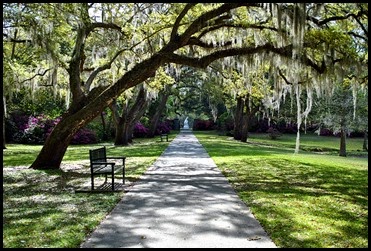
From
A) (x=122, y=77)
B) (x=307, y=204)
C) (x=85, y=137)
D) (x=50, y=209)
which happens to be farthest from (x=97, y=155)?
(x=85, y=137)

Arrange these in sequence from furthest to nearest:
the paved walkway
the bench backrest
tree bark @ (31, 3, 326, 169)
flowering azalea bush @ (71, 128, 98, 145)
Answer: flowering azalea bush @ (71, 128, 98, 145)
tree bark @ (31, 3, 326, 169)
the bench backrest
the paved walkway

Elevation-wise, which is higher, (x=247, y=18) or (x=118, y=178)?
(x=247, y=18)

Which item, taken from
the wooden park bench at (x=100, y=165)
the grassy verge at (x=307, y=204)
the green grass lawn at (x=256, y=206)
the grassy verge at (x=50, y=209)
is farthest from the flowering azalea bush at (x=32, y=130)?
the grassy verge at (x=307, y=204)

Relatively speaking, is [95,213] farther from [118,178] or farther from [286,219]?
[118,178]

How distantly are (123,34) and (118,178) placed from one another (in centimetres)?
650

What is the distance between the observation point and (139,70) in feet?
36.8

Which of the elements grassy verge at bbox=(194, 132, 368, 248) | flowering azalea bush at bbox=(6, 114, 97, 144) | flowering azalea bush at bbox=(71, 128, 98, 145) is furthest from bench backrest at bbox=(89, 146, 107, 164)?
flowering azalea bush at bbox=(71, 128, 98, 145)

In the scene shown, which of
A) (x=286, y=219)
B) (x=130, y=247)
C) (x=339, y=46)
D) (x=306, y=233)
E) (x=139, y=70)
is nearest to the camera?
(x=130, y=247)

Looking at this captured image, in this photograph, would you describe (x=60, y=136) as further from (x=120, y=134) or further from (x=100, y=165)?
(x=120, y=134)

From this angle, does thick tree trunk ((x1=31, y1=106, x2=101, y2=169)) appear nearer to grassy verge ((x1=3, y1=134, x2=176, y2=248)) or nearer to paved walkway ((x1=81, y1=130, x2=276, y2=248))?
grassy verge ((x1=3, y1=134, x2=176, y2=248))

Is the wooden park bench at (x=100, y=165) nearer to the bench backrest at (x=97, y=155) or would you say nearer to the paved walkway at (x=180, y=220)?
the bench backrest at (x=97, y=155)

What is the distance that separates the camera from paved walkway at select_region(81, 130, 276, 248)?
488cm

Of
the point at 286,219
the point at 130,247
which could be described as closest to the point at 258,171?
the point at 286,219

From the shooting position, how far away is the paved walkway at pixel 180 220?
16.0 feet
